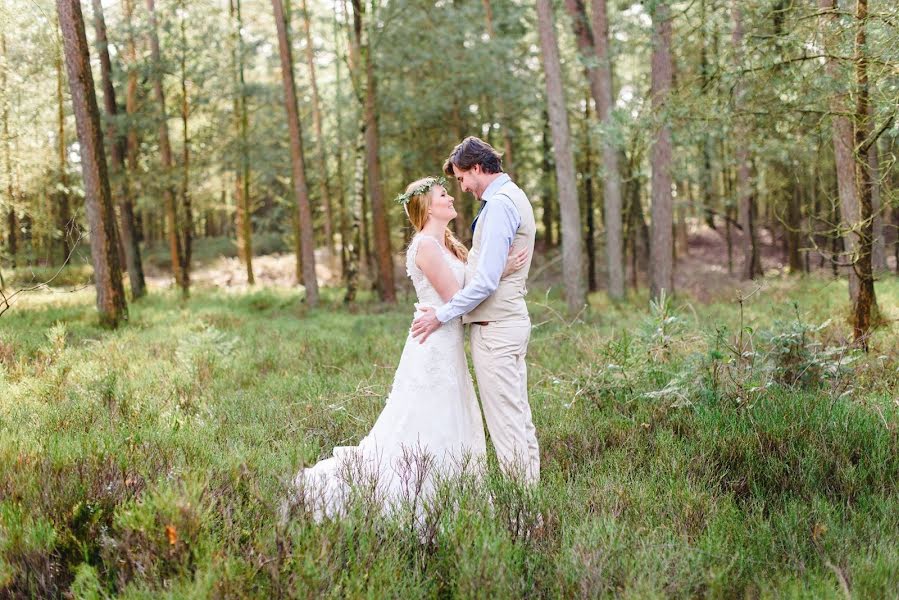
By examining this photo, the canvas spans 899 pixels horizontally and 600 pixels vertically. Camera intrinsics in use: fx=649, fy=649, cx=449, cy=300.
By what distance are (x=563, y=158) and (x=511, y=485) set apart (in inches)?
426

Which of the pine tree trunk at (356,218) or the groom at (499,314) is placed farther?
the pine tree trunk at (356,218)

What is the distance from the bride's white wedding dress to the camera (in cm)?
443

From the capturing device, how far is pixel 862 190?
743 cm

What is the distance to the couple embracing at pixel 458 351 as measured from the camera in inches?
170

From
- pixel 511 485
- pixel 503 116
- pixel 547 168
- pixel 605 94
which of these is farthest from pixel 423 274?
pixel 547 168

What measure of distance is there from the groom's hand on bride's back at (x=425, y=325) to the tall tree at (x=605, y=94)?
12052 millimetres

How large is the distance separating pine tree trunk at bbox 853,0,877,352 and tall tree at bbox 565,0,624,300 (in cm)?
827

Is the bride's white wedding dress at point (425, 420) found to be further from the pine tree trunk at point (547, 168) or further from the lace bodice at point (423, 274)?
the pine tree trunk at point (547, 168)

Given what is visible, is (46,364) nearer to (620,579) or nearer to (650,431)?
(650,431)

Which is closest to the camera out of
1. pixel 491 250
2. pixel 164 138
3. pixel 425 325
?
pixel 491 250

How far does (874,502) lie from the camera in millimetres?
4035

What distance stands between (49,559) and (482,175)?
3.39 meters

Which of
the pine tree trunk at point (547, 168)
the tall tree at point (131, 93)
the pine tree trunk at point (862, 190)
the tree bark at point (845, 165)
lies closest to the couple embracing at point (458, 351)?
the pine tree trunk at point (862, 190)

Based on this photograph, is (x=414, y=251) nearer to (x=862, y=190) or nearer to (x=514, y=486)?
(x=514, y=486)
